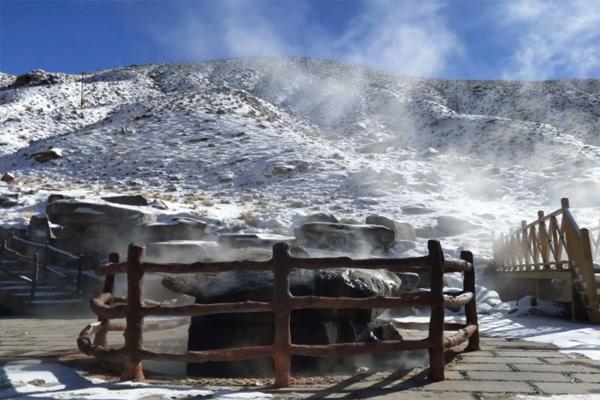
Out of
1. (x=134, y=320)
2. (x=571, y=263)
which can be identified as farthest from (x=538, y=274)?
(x=134, y=320)

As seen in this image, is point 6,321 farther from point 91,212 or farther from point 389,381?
point 389,381

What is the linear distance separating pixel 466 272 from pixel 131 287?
11.3ft

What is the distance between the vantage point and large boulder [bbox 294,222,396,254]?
13617 millimetres

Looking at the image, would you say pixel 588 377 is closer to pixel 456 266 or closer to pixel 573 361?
pixel 573 361

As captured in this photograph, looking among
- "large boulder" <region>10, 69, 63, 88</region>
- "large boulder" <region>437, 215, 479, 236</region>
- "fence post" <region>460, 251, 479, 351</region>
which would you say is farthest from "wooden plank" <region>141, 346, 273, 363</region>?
"large boulder" <region>10, 69, 63, 88</region>

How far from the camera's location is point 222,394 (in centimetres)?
371

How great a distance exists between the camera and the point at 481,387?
154 inches

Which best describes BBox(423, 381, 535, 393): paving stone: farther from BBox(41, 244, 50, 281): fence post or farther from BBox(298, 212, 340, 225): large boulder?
BBox(298, 212, 340, 225): large boulder

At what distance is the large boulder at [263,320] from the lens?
5281 mm

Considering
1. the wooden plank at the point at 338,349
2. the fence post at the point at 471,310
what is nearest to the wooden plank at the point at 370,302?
the wooden plank at the point at 338,349

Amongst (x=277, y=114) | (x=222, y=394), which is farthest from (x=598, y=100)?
(x=222, y=394)

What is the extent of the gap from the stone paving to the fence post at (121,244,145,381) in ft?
3.55

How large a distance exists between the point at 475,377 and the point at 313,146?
1130 inches

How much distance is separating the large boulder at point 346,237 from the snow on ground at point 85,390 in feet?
31.0
